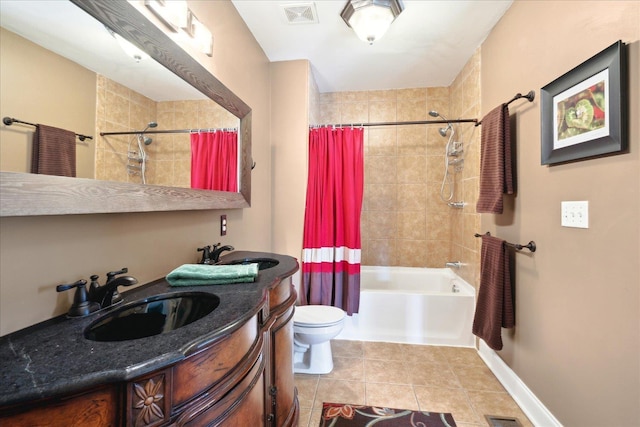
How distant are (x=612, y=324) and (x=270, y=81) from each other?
2783 mm

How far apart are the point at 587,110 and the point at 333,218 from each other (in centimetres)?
173

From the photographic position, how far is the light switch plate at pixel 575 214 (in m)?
1.22

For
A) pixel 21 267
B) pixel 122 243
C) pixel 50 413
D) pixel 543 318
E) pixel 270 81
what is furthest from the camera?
pixel 270 81

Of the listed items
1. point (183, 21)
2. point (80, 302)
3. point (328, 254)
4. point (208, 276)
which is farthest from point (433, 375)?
point (183, 21)

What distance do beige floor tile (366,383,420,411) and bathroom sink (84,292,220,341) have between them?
1350 mm

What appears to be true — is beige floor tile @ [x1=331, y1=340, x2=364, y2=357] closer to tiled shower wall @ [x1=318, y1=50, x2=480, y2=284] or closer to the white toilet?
the white toilet

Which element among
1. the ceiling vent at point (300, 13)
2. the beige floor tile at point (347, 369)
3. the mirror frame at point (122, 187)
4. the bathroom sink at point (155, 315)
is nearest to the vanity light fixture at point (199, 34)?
the mirror frame at point (122, 187)

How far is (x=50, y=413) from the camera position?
1.57ft

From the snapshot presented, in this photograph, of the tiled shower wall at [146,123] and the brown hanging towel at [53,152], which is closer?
the brown hanging towel at [53,152]

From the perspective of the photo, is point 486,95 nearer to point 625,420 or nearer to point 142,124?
point 625,420

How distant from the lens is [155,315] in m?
0.97

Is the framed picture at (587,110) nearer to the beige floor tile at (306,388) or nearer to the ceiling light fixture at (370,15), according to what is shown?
the ceiling light fixture at (370,15)

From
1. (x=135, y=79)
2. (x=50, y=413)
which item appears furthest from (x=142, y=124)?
(x=50, y=413)

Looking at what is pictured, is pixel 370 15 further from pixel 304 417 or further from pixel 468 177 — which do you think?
pixel 304 417
